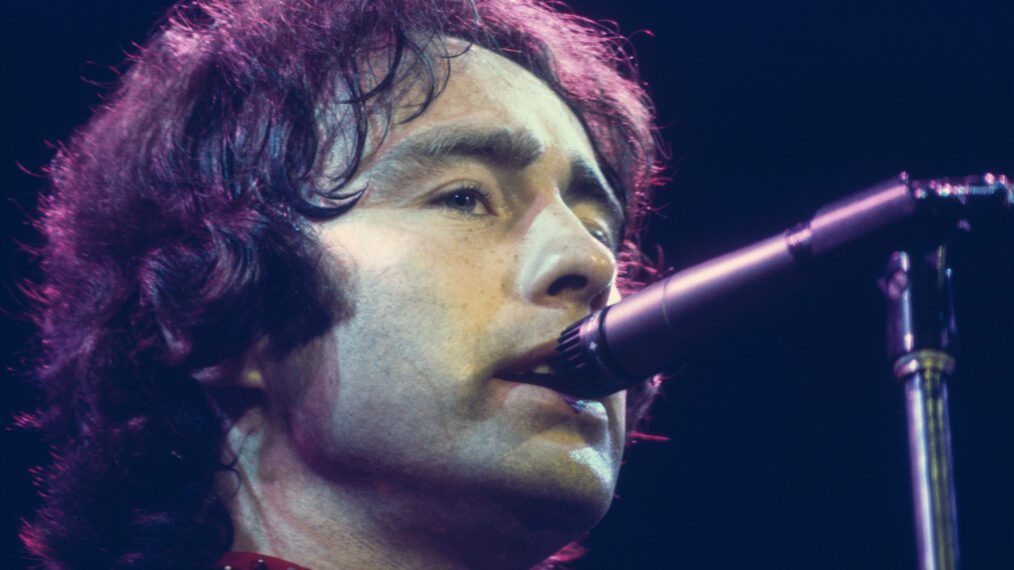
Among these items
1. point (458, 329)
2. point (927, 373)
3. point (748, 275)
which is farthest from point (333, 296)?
point (927, 373)

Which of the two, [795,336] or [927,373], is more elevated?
[795,336]

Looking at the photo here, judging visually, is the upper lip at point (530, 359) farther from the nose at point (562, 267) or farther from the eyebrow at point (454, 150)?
the eyebrow at point (454, 150)

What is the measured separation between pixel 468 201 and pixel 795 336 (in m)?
1.61


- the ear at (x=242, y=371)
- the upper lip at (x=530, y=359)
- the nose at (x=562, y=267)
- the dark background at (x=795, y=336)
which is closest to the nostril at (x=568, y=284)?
the nose at (x=562, y=267)

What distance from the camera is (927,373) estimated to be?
1.01 metres

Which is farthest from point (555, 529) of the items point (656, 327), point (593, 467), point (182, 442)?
point (182, 442)

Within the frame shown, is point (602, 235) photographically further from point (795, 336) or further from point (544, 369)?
point (795, 336)

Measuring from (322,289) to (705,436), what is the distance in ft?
5.63

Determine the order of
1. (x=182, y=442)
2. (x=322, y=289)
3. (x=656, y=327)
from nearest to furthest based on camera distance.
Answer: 1. (x=656, y=327)
2. (x=322, y=289)
3. (x=182, y=442)

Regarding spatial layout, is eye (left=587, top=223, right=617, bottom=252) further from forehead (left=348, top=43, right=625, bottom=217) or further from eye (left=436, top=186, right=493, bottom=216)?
eye (left=436, top=186, right=493, bottom=216)

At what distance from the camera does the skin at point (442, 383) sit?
1.52 m

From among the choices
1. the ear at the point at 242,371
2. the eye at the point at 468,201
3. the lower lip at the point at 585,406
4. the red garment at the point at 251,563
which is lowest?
→ the red garment at the point at 251,563

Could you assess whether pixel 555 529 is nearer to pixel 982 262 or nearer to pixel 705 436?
pixel 982 262

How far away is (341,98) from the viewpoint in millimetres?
1795
